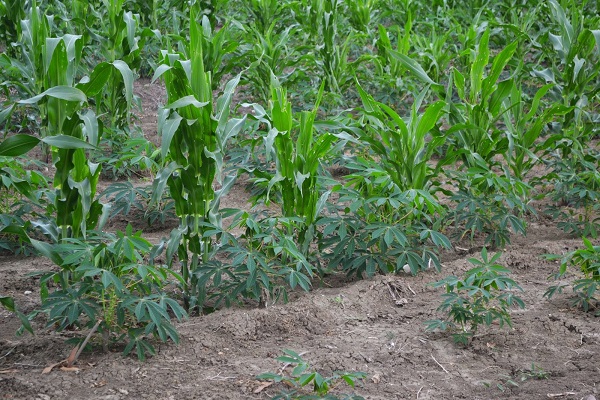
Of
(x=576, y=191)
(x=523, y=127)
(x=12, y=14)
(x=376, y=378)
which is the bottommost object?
(x=376, y=378)

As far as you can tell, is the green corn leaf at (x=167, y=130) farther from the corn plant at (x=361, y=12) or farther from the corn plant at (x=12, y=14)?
the corn plant at (x=361, y=12)

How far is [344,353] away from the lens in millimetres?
3207

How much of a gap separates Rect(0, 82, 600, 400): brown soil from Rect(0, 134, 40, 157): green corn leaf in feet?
2.76

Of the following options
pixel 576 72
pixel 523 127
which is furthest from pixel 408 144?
pixel 576 72

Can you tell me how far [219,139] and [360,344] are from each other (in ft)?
3.73

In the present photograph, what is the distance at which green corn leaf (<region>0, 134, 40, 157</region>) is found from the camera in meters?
3.00

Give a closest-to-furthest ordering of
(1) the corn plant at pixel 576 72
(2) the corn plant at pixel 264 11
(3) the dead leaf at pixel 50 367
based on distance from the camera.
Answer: (3) the dead leaf at pixel 50 367, (1) the corn plant at pixel 576 72, (2) the corn plant at pixel 264 11

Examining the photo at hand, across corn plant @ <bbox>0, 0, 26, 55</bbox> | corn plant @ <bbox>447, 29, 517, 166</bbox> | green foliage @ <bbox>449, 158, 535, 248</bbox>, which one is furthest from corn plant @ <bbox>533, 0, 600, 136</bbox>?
corn plant @ <bbox>0, 0, 26, 55</bbox>

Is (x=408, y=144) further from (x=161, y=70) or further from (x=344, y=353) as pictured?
(x=161, y=70)

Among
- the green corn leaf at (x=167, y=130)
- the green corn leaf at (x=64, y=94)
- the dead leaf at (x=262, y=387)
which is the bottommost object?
the dead leaf at (x=262, y=387)

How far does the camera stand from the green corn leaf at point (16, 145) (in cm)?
300

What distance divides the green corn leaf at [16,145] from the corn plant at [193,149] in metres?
0.55

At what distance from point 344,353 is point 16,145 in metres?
1.63

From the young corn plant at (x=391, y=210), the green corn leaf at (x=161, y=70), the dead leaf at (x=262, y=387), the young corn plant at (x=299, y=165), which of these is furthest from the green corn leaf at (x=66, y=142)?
the young corn plant at (x=391, y=210)
